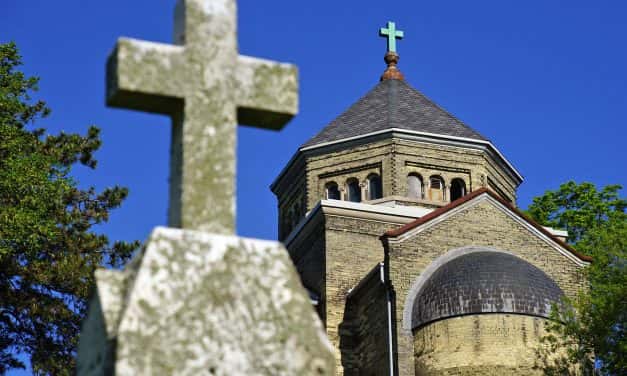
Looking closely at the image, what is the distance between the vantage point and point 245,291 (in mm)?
3799

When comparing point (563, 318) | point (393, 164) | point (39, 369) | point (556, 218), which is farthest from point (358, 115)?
point (39, 369)

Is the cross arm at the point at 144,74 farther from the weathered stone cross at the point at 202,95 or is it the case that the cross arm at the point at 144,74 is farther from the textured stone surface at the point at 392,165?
the textured stone surface at the point at 392,165

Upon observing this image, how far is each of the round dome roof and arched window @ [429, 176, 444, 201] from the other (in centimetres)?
627

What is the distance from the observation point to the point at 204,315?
3664mm

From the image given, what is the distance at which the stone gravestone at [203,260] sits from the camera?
Answer: 360cm

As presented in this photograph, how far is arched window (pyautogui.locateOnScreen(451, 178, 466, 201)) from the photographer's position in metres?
32.8

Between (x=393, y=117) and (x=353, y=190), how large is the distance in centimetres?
323

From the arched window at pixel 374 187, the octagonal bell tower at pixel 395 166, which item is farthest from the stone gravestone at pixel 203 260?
the arched window at pixel 374 187

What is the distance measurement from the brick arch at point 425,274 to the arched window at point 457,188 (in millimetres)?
5364

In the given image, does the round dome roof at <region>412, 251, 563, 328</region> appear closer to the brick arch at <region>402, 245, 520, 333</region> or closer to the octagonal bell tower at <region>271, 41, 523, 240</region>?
the brick arch at <region>402, 245, 520, 333</region>

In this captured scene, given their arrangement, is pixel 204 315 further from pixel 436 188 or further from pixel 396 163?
pixel 436 188

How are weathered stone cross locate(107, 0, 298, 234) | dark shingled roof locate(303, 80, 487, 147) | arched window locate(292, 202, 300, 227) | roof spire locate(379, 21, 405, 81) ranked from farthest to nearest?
roof spire locate(379, 21, 405, 81), arched window locate(292, 202, 300, 227), dark shingled roof locate(303, 80, 487, 147), weathered stone cross locate(107, 0, 298, 234)

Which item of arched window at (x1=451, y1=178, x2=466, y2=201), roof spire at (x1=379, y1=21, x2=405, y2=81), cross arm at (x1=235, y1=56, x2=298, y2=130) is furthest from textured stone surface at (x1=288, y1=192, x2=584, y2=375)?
cross arm at (x1=235, y1=56, x2=298, y2=130)

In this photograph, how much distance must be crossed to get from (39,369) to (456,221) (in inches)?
442
